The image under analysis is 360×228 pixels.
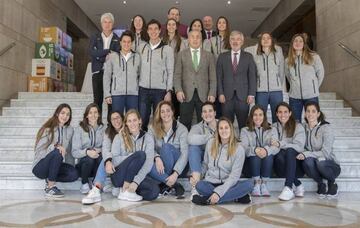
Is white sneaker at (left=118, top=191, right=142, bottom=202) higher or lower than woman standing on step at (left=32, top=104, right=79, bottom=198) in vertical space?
lower

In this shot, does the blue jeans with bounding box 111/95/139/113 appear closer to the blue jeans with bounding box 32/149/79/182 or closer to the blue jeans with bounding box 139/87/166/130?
the blue jeans with bounding box 139/87/166/130

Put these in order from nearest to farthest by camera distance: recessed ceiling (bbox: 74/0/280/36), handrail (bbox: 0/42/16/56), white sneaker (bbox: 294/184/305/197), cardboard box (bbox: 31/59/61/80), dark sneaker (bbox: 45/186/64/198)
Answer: dark sneaker (bbox: 45/186/64/198), white sneaker (bbox: 294/184/305/197), handrail (bbox: 0/42/16/56), cardboard box (bbox: 31/59/61/80), recessed ceiling (bbox: 74/0/280/36)

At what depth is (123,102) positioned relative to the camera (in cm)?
454

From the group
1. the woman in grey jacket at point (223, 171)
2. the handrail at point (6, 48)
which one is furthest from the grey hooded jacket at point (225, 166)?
the handrail at point (6, 48)

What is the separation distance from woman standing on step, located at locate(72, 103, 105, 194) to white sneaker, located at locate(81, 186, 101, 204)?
0.46m

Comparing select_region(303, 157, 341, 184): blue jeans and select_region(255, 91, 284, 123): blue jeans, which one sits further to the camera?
select_region(255, 91, 284, 123): blue jeans

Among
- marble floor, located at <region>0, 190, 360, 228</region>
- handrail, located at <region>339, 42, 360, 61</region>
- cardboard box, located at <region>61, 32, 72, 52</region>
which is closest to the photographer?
marble floor, located at <region>0, 190, 360, 228</region>

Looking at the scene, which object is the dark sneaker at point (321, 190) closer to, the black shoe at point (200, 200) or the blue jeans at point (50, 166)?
the black shoe at point (200, 200)

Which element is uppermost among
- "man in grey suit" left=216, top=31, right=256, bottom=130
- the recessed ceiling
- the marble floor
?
the recessed ceiling

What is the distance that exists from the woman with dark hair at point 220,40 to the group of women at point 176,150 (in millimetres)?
718

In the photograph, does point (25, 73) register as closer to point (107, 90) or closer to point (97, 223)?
point (107, 90)

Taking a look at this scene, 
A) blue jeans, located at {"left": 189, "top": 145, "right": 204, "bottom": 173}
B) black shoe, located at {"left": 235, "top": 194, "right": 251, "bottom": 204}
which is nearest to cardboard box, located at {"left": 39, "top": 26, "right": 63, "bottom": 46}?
blue jeans, located at {"left": 189, "top": 145, "right": 204, "bottom": 173}

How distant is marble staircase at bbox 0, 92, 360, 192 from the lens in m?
4.29

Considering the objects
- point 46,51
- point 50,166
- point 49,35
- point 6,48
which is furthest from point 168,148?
point 49,35
